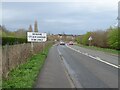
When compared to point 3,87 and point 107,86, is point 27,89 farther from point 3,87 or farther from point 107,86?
point 107,86

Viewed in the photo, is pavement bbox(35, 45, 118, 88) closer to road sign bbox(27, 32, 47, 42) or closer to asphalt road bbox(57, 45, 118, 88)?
asphalt road bbox(57, 45, 118, 88)

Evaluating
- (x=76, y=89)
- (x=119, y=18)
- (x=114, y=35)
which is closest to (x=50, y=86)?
(x=76, y=89)

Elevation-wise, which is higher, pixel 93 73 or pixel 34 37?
pixel 34 37

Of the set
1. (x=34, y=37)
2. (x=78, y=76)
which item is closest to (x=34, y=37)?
(x=34, y=37)

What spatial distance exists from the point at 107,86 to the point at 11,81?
134 inches

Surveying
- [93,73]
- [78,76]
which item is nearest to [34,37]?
[93,73]

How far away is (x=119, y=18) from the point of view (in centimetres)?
4203

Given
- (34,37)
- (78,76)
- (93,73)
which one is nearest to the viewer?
(78,76)

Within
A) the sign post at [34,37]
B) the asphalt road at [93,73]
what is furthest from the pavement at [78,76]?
the sign post at [34,37]

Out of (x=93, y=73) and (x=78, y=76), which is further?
(x=93, y=73)

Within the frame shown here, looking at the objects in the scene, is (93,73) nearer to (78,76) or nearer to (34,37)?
(78,76)

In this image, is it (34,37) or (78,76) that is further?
(34,37)

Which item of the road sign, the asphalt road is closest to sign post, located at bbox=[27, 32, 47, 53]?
the road sign

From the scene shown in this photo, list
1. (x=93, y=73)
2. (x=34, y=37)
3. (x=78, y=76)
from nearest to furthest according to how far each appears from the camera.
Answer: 1. (x=78, y=76)
2. (x=93, y=73)
3. (x=34, y=37)
